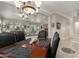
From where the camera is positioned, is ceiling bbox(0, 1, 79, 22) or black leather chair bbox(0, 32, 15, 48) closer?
black leather chair bbox(0, 32, 15, 48)

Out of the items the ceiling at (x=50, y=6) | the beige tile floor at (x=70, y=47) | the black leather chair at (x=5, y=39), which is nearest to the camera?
the black leather chair at (x=5, y=39)

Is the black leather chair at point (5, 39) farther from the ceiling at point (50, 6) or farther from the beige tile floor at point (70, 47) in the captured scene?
the ceiling at point (50, 6)

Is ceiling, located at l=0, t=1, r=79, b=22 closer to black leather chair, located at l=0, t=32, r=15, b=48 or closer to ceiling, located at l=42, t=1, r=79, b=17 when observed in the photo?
ceiling, located at l=42, t=1, r=79, b=17

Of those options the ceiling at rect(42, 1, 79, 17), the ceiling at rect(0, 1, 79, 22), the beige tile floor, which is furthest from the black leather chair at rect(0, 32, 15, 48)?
the ceiling at rect(42, 1, 79, 17)

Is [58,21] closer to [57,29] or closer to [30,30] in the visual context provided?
[57,29]

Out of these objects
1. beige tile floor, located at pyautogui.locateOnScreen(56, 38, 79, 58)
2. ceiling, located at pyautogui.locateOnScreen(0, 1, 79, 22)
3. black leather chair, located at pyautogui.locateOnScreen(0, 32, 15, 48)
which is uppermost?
ceiling, located at pyautogui.locateOnScreen(0, 1, 79, 22)

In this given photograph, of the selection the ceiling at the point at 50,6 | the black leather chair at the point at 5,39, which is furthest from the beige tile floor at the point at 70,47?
the ceiling at the point at 50,6

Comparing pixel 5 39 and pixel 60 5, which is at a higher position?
pixel 60 5

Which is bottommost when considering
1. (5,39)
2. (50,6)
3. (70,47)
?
(70,47)

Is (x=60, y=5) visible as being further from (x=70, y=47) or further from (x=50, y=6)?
(x=70, y=47)

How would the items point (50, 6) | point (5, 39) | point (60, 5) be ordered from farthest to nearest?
point (50, 6) < point (60, 5) < point (5, 39)

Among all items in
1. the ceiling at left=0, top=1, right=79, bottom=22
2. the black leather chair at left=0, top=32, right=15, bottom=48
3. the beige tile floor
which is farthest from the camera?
the ceiling at left=0, top=1, right=79, bottom=22

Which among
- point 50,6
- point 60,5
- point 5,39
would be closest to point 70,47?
point 60,5

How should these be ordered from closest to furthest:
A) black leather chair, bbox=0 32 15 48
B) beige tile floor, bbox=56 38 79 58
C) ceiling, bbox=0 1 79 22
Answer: black leather chair, bbox=0 32 15 48, beige tile floor, bbox=56 38 79 58, ceiling, bbox=0 1 79 22
